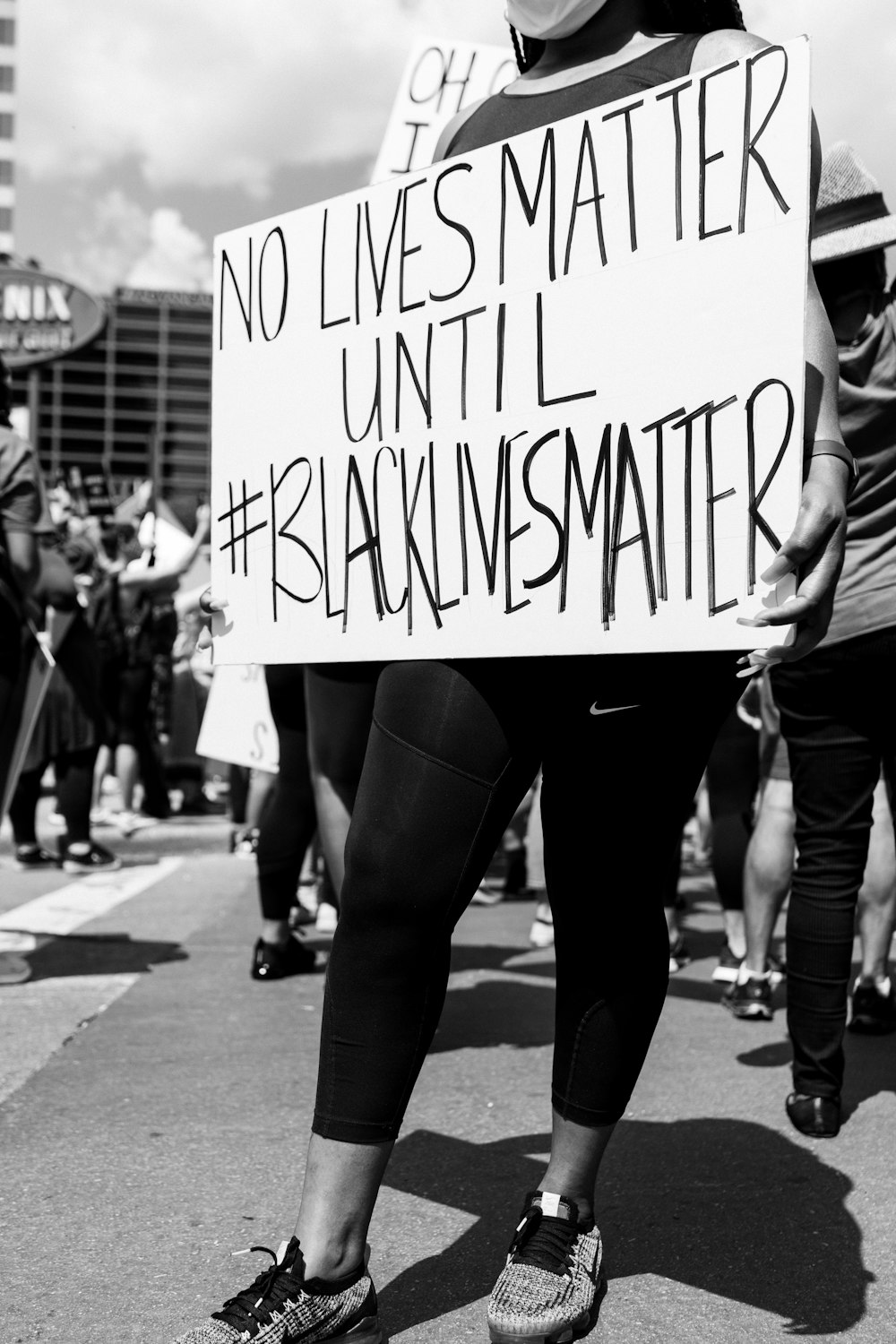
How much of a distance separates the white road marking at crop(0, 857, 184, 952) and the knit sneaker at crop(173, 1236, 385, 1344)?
10.4ft

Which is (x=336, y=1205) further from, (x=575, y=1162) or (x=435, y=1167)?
(x=435, y=1167)

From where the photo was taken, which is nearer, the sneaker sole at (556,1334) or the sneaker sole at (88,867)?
the sneaker sole at (556,1334)

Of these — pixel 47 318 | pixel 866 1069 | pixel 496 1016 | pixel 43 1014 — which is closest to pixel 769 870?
pixel 866 1069

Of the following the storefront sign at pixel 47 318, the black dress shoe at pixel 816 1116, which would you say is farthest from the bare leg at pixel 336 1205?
the storefront sign at pixel 47 318

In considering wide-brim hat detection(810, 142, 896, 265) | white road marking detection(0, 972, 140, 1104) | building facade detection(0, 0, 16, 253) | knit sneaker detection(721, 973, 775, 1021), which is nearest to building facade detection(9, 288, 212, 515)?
building facade detection(0, 0, 16, 253)

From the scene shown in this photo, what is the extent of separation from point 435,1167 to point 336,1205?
0.95 meters

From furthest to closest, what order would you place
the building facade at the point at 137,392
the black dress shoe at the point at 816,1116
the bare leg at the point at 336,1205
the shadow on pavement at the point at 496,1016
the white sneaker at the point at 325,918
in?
the building facade at the point at 137,392 → the white sneaker at the point at 325,918 → the shadow on pavement at the point at 496,1016 → the black dress shoe at the point at 816,1116 → the bare leg at the point at 336,1205

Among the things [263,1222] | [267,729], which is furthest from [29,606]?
[263,1222]

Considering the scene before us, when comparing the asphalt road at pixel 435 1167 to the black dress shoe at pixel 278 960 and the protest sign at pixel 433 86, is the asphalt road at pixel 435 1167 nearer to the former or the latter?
the black dress shoe at pixel 278 960

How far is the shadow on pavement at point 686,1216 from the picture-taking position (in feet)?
7.21

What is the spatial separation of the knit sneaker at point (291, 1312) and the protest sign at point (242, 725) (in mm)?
4168

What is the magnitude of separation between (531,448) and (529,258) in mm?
270

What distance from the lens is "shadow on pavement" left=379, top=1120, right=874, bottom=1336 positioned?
220cm

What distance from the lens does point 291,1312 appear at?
1866mm
